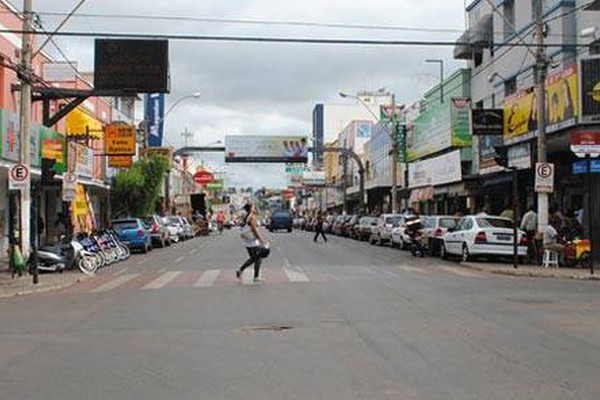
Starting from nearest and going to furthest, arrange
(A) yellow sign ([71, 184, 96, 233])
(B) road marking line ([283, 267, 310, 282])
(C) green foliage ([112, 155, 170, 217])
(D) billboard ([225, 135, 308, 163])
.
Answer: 1. (B) road marking line ([283, 267, 310, 282])
2. (A) yellow sign ([71, 184, 96, 233])
3. (C) green foliage ([112, 155, 170, 217])
4. (D) billboard ([225, 135, 308, 163])

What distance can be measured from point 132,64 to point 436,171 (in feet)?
76.7

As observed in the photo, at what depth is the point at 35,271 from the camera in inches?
822

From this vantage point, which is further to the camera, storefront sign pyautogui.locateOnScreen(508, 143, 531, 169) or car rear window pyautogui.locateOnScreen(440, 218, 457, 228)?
car rear window pyautogui.locateOnScreen(440, 218, 457, 228)

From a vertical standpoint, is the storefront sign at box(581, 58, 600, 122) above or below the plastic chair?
above

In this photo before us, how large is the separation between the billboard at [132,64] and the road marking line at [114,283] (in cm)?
747

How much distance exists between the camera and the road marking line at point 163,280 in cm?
1973

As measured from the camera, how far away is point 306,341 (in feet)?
36.4

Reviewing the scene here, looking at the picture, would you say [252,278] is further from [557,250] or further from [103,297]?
[557,250]

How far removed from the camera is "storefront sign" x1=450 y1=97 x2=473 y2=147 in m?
42.5

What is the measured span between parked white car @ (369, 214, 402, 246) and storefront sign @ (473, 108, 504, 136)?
9356 mm

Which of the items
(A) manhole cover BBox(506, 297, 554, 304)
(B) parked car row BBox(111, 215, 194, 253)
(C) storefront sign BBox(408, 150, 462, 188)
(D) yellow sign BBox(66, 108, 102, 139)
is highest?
(D) yellow sign BBox(66, 108, 102, 139)

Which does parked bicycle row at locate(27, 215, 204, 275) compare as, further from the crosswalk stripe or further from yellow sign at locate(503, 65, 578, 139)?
yellow sign at locate(503, 65, 578, 139)

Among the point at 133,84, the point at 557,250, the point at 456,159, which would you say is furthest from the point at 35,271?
the point at 456,159

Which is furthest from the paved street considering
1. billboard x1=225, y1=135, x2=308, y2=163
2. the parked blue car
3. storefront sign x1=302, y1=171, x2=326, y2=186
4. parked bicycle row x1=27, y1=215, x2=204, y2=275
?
storefront sign x1=302, y1=171, x2=326, y2=186
